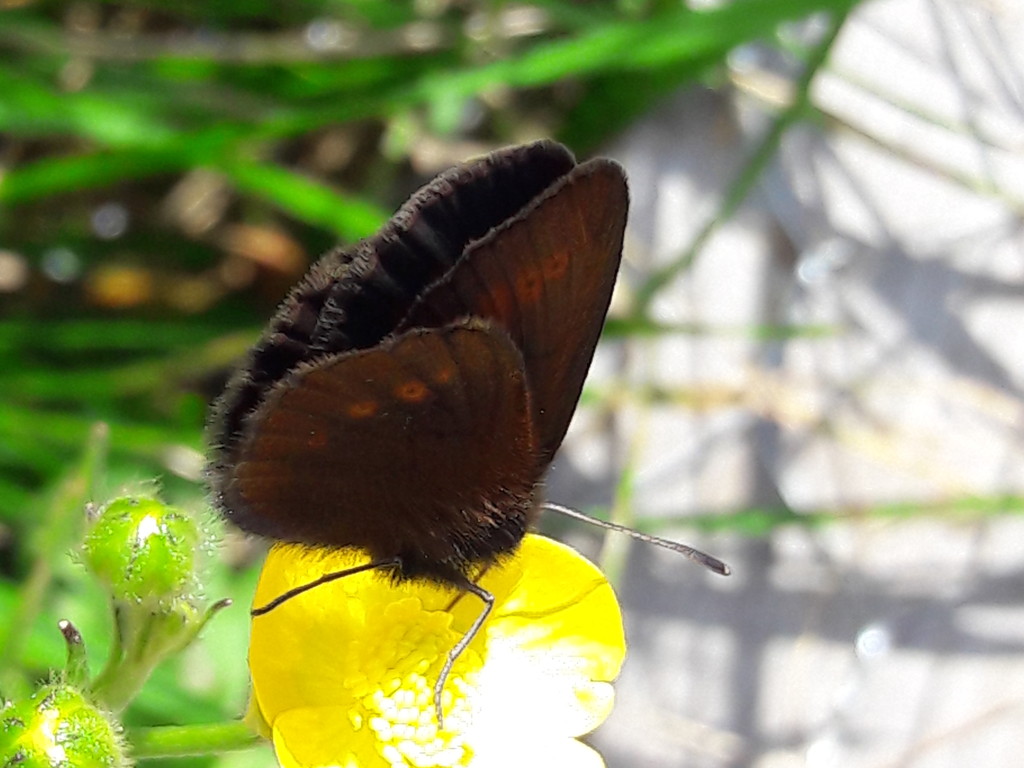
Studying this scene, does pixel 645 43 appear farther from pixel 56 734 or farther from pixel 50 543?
pixel 56 734

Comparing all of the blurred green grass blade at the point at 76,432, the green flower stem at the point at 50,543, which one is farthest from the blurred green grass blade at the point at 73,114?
the green flower stem at the point at 50,543

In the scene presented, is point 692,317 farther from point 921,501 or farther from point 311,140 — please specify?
point 311,140

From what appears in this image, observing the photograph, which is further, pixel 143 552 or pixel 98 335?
pixel 98 335

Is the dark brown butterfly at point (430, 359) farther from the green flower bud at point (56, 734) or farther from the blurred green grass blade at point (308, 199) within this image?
the blurred green grass blade at point (308, 199)

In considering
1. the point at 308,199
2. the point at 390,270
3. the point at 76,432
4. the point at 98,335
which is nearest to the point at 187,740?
the point at 390,270

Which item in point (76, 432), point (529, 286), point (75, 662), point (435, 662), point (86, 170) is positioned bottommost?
point (76, 432)

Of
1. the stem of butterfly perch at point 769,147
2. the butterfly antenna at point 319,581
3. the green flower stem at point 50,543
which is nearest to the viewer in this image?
the butterfly antenna at point 319,581
